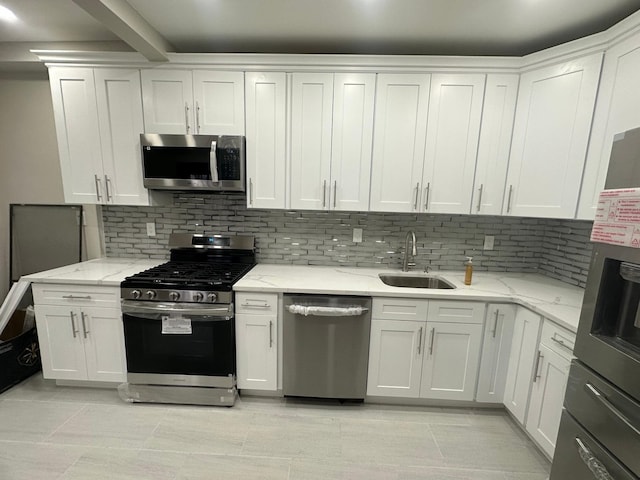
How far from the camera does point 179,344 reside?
2102 mm

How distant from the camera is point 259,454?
1.78 meters

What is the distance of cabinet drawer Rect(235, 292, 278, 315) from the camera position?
2092 mm

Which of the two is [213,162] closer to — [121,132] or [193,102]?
[193,102]

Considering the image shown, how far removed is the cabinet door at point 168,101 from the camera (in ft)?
7.28

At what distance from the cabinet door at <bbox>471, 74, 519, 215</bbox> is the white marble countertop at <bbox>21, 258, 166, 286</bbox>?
2.80 meters

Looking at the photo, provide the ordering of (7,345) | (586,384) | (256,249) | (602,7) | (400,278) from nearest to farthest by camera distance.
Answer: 1. (586,384)
2. (602,7)
3. (7,345)
4. (400,278)
5. (256,249)

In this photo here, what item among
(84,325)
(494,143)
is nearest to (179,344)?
(84,325)

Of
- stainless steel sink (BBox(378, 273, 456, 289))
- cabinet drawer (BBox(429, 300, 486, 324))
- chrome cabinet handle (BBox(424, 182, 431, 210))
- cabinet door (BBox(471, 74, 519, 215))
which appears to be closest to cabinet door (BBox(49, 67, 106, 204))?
stainless steel sink (BBox(378, 273, 456, 289))

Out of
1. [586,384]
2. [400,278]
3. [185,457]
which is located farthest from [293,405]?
[586,384]

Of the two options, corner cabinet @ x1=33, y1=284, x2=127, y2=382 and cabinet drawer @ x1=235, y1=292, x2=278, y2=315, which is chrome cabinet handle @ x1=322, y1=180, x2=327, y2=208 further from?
corner cabinet @ x1=33, y1=284, x2=127, y2=382

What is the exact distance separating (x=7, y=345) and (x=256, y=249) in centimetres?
204

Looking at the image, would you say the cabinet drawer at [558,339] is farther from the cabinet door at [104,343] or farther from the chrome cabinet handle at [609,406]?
the cabinet door at [104,343]

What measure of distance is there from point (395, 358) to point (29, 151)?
12.2 ft

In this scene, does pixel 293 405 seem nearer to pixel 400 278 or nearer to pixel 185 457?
pixel 185 457
